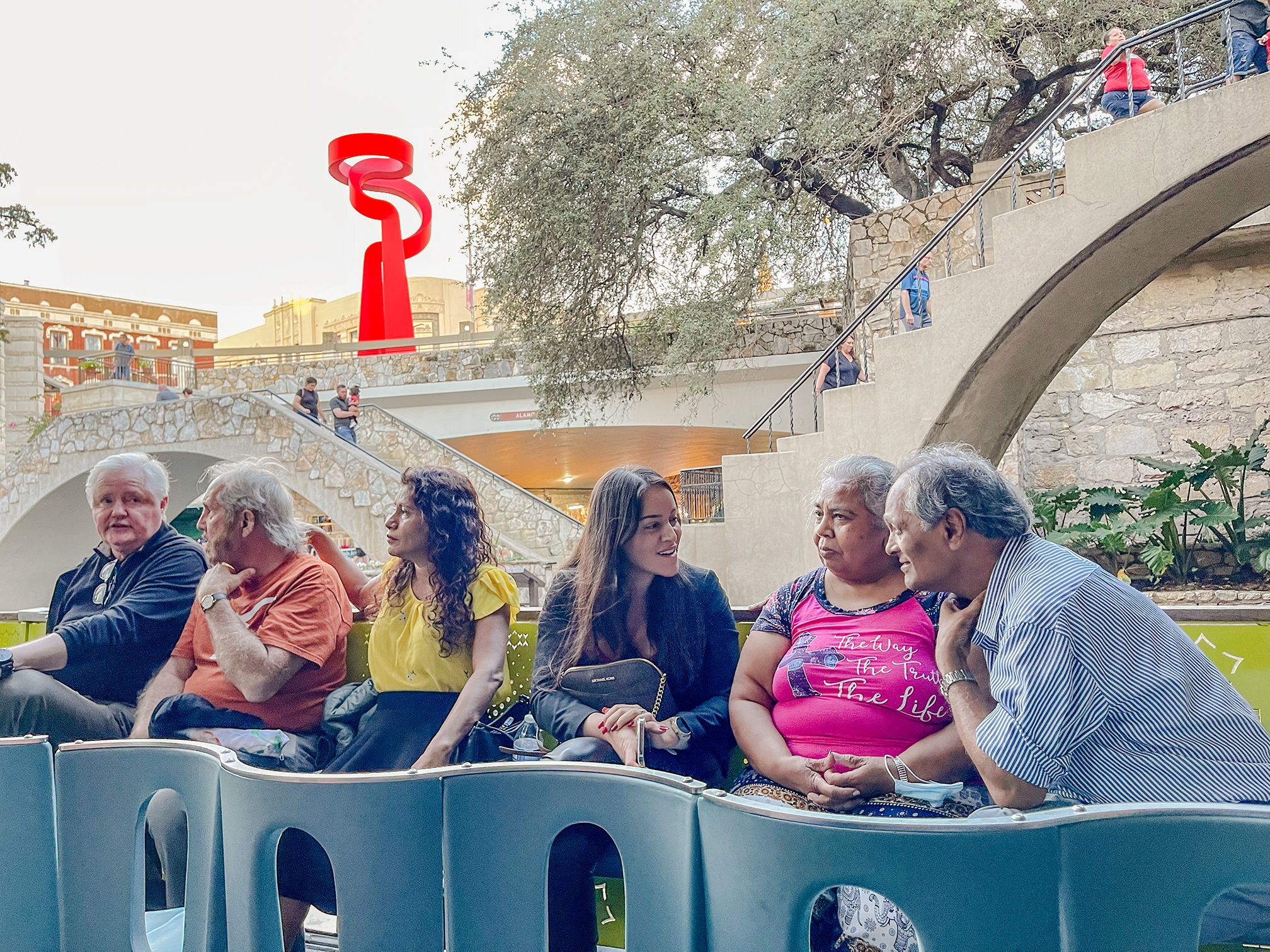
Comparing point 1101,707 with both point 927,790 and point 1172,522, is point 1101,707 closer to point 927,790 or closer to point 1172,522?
point 927,790

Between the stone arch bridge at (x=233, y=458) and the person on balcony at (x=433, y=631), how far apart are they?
8.39 meters

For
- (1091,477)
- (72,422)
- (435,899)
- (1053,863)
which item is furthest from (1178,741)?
(72,422)

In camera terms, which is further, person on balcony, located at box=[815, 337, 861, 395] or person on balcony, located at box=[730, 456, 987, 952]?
person on balcony, located at box=[815, 337, 861, 395]

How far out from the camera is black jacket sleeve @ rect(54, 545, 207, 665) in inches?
110

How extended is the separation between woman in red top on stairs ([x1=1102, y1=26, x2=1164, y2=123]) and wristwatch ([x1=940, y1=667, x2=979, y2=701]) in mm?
6620

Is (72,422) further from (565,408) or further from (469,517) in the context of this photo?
(469,517)

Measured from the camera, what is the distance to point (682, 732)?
2.26m

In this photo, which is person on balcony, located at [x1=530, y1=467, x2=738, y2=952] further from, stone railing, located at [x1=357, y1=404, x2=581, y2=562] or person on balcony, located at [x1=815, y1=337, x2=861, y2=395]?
stone railing, located at [x1=357, y1=404, x2=581, y2=562]

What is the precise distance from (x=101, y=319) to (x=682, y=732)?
142 ft

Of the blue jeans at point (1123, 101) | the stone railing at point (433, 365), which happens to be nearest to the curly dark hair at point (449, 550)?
the blue jeans at point (1123, 101)

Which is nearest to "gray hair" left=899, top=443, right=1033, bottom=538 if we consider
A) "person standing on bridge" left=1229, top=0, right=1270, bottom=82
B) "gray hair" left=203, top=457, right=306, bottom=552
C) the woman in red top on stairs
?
"gray hair" left=203, top=457, right=306, bottom=552

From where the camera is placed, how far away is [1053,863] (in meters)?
1.20

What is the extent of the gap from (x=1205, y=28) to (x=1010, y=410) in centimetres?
559

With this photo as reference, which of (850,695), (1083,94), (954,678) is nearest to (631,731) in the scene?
(850,695)
